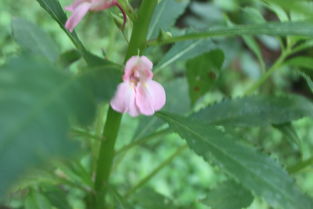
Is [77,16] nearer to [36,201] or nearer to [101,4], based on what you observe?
[101,4]

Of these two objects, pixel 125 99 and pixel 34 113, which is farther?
pixel 125 99

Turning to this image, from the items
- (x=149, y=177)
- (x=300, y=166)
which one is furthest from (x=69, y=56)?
(x=300, y=166)

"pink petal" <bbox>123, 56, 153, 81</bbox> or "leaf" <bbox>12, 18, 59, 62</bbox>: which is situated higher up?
"pink petal" <bbox>123, 56, 153, 81</bbox>

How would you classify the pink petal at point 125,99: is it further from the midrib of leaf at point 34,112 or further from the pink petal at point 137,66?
the midrib of leaf at point 34,112

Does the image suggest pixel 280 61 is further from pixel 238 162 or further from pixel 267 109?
pixel 238 162

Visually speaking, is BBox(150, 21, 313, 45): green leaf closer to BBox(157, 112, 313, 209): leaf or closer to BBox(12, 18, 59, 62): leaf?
BBox(157, 112, 313, 209): leaf

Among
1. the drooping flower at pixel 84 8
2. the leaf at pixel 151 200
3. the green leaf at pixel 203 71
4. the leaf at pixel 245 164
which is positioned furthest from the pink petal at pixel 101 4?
the leaf at pixel 151 200

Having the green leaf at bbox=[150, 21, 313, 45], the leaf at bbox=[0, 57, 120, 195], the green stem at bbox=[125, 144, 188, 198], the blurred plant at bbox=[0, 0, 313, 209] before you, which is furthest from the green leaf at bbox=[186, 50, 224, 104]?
the leaf at bbox=[0, 57, 120, 195]
